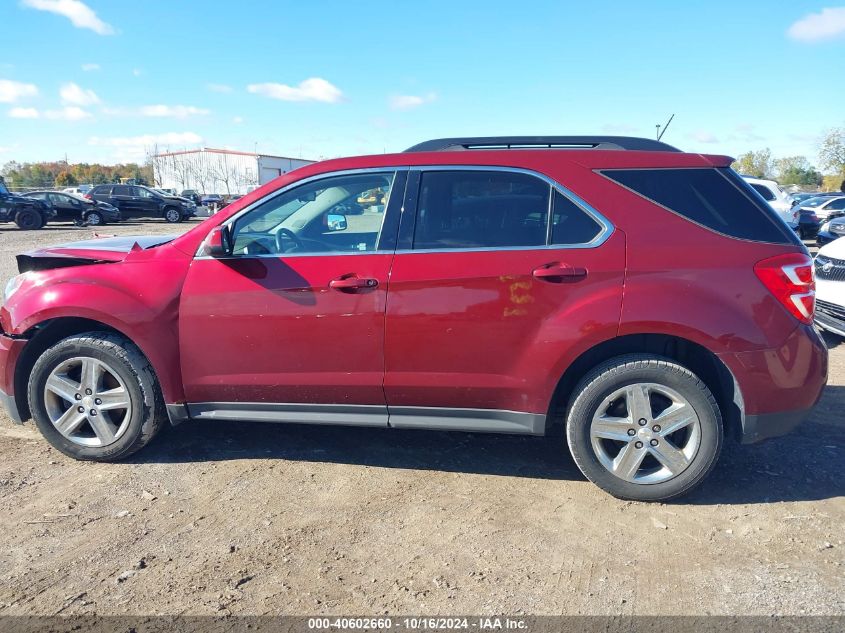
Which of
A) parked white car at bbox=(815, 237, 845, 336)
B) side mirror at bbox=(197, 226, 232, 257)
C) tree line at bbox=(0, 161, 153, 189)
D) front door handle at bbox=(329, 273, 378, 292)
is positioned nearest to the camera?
front door handle at bbox=(329, 273, 378, 292)

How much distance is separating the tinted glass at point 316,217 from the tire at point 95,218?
2599 cm

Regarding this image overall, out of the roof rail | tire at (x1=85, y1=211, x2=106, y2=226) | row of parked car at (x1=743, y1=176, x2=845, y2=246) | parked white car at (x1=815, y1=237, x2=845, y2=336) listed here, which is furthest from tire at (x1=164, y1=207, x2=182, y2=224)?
the roof rail

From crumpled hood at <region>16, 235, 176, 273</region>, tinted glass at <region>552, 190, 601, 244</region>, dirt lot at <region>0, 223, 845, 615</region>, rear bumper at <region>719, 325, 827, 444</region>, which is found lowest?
dirt lot at <region>0, 223, 845, 615</region>

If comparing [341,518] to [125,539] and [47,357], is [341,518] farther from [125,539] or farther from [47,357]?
[47,357]

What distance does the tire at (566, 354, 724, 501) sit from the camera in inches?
131

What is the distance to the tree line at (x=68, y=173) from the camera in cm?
6262

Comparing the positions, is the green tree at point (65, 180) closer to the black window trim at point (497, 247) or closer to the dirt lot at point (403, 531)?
the dirt lot at point (403, 531)

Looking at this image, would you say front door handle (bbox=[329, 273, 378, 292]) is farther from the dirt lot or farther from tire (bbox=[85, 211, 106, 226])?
tire (bbox=[85, 211, 106, 226])

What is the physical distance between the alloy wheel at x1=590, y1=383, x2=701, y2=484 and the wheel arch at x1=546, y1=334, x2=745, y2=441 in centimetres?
23

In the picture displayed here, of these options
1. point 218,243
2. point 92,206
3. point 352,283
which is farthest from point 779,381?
point 92,206

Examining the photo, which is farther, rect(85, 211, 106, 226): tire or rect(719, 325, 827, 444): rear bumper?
rect(85, 211, 106, 226): tire

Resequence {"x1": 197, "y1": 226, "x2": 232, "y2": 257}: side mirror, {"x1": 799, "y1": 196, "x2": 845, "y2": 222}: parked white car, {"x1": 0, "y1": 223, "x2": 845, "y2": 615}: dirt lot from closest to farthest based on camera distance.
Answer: {"x1": 0, "y1": 223, "x2": 845, "y2": 615}: dirt lot, {"x1": 197, "y1": 226, "x2": 232, "y2": 257}: side mirror, {"x1": 799, "y1": 196, "x2": 845, "y2": 222}: parked white car

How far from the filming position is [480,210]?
352cm

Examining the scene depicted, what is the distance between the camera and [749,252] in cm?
328
